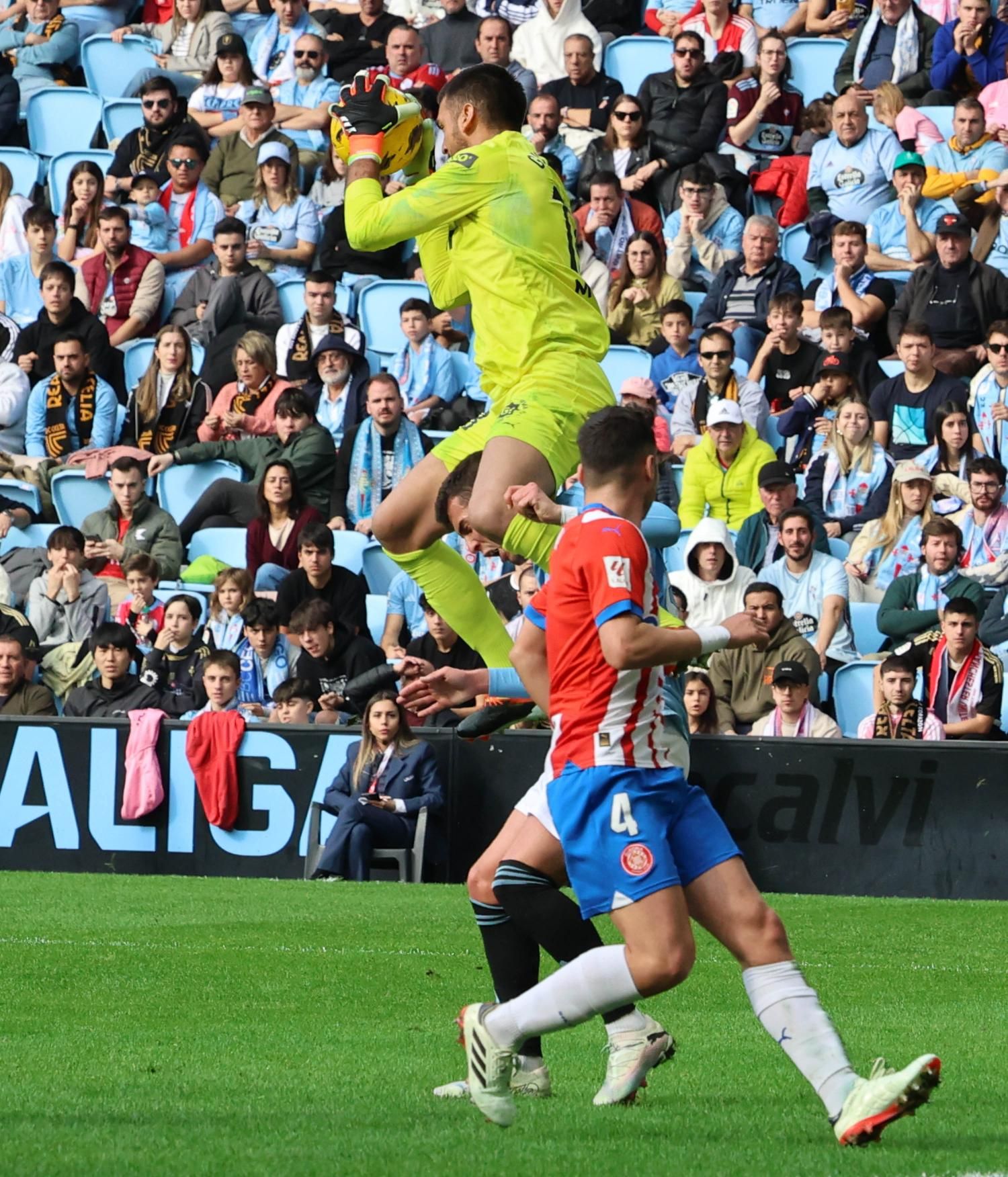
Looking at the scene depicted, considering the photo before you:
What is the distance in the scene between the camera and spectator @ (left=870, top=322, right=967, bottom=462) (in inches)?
550

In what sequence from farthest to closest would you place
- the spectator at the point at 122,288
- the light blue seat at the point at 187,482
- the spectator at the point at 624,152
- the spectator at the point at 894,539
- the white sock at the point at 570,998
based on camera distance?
1. the spectator at the point at 122,288
2. the spectator at the point at 624,152
3. the light blue seat at the point at 187,482
4. the spectator at the point at 894,539
5. the white sock at the point at 570,998

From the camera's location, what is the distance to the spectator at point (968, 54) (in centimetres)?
1627

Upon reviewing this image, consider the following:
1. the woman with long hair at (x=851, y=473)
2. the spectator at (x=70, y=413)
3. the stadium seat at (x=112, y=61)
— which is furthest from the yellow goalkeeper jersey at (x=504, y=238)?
the stadium seat at (x=112, y=61)

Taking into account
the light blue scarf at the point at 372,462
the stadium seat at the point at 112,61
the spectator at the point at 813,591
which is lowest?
the spectator at the point at 813,591

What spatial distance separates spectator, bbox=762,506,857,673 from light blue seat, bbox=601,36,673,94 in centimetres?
628

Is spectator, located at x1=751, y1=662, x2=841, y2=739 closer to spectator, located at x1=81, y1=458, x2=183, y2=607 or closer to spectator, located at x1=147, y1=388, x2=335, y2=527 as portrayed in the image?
spectator, located at x1=147, y1=388, x2=335, y2=527

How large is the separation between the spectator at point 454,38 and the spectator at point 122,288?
3.26 m

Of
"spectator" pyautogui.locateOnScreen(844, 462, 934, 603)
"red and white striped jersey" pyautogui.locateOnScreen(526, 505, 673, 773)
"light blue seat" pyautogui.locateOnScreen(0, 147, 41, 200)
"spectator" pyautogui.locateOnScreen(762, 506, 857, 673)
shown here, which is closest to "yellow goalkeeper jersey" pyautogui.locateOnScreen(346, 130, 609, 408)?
"red and white striped jersey" pyautogui.locateOnScreen(526, 505, 673, 773)

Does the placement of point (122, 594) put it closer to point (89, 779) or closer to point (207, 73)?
point (89, 779)

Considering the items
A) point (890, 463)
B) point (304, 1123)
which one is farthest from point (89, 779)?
point (304, 1123)

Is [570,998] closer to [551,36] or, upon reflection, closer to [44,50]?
[551,36]

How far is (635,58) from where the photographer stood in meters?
18.1

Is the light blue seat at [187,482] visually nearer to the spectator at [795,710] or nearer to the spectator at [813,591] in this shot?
the spectator at [813,591]

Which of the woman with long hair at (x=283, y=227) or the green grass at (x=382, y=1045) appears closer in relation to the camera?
the green grass at (x=382, y=1045)
